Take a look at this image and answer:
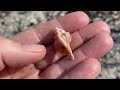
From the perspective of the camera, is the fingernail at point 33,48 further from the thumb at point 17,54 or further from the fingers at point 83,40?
the fingers at point 83,40

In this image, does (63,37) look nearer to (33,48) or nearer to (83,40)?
(83,40)

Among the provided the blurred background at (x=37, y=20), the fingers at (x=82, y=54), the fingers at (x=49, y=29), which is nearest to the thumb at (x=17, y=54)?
the fingers at (x=82, y=54)

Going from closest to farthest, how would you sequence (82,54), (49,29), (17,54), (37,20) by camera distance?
(17,54) < (82,54) < (49,29) < (37,20)

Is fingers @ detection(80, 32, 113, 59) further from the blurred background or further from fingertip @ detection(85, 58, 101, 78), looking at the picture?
the blurred background

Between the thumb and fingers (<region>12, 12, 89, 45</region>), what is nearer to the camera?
the thumb

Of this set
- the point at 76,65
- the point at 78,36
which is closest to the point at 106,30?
the point at 78,36

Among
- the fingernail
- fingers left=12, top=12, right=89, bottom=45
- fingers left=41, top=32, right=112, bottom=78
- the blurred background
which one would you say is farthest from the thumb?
the blurred background

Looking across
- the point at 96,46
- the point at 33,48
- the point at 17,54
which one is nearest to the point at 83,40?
the point at 96,46

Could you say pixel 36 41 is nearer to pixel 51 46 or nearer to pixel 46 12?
pixel 51 46
